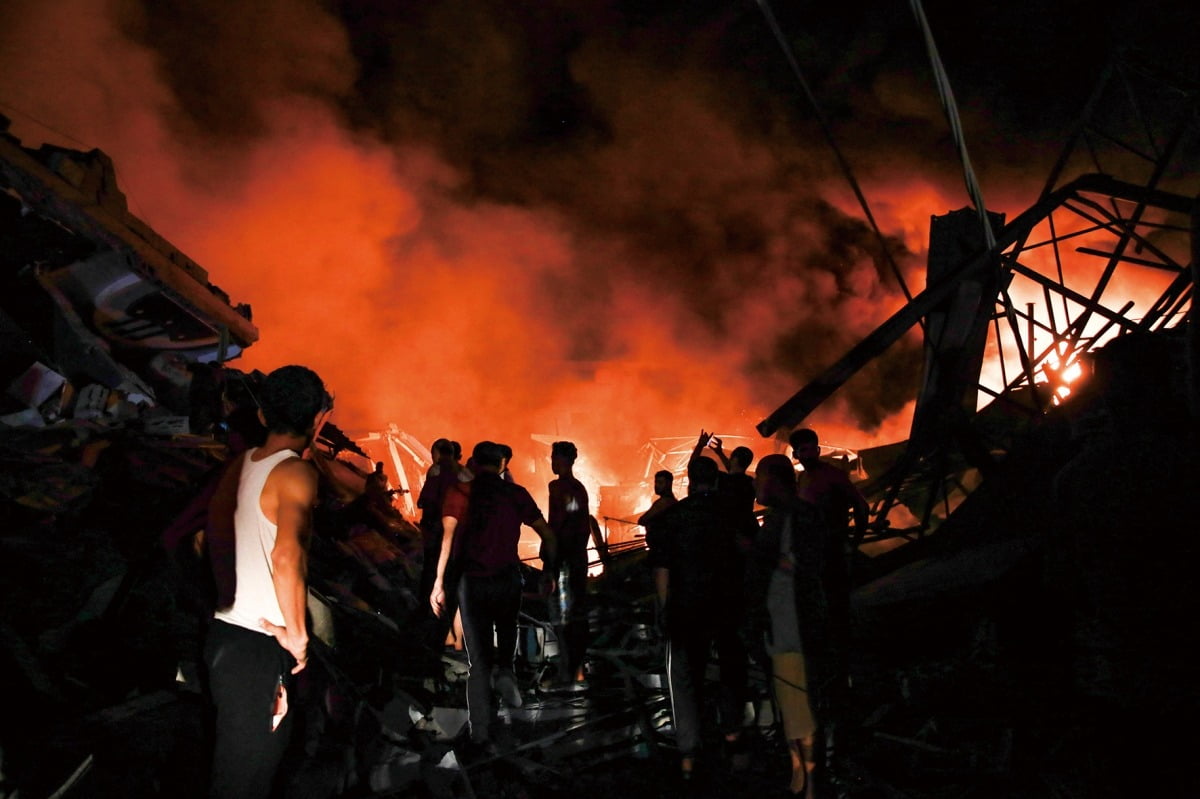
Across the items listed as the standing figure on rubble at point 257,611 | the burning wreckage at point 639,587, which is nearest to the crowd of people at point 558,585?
the standing figure on rubble at point 257,611

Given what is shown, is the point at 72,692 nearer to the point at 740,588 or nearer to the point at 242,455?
the point at 242,455

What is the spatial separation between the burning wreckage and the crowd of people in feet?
0.99

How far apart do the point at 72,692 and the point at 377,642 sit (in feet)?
7.39

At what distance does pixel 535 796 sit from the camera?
3.53 metres

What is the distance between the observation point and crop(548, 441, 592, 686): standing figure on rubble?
5.70 meters

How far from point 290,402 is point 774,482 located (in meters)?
3.19

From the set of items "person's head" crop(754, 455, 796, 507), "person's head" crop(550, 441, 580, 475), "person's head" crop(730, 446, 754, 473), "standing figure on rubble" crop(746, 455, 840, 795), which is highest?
"person's head" crop(550, 441, 580, 475)

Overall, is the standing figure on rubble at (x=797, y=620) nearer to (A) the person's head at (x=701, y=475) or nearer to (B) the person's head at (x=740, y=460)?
(A) the person's head at (x=701, y=475)

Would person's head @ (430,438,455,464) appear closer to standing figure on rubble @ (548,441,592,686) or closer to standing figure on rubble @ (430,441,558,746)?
standing figure on rubble @ (548,441,592,686)

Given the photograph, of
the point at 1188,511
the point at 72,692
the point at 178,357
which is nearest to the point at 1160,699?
the point at 1188,511

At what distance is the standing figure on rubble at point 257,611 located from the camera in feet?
6.73

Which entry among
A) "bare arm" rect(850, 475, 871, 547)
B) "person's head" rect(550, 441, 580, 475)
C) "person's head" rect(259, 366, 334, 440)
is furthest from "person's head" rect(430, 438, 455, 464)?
"bare arm" rect(850, 475, 871, 547)

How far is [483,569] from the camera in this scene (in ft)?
14.0

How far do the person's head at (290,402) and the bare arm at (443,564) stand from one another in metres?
2.14
